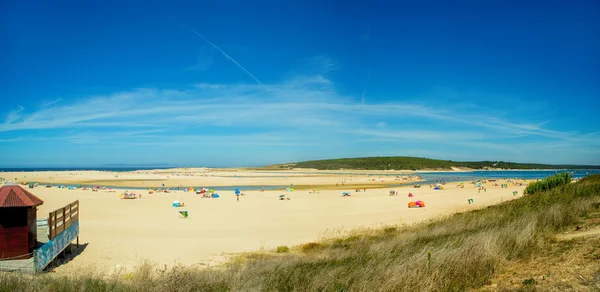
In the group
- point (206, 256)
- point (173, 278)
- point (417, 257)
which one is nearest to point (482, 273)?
point (417, 257)

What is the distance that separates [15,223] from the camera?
930cm

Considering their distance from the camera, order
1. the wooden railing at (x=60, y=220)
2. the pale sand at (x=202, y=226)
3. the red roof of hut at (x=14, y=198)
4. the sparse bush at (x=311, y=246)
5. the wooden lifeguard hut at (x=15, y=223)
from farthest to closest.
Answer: the sparse bush at (x=311, y=246), the pale sand at (x=202, y=226), the wooden railing at (x=60, y=220), the wooden lifeguard hut at (x=15, y=223), the red roof of hut at (x=14, y=198)

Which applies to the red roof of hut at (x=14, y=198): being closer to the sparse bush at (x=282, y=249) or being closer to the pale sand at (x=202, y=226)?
the pale sand at (x=202, y=226)

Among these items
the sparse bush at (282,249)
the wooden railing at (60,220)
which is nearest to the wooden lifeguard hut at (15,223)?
the wooden railing at (60,220)

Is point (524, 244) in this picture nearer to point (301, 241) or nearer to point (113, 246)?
point (301, 241)

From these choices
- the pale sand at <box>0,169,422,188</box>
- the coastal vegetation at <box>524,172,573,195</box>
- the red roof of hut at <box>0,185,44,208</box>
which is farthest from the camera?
the pale sand at <box>0,169,422,188</box>

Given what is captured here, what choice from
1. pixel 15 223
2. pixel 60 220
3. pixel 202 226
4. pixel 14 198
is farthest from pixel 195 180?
pixel 14 198

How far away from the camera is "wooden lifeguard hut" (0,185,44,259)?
9102 millimetres

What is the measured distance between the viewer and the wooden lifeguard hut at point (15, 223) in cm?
910

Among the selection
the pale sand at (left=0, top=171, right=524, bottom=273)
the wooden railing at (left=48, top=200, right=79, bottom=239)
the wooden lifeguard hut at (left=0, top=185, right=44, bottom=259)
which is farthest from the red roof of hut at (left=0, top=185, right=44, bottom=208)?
the pale sand at (left=0, top=171, right=524, bottom=273)

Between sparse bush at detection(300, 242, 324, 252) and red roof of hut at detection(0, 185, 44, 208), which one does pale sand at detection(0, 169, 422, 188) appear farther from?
red roof of hut at detection(0, 185, 44, 208)

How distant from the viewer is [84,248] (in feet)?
42.5

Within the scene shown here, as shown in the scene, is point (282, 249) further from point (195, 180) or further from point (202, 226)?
point (195, 180)

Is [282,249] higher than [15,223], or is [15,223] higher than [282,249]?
[15,223]
